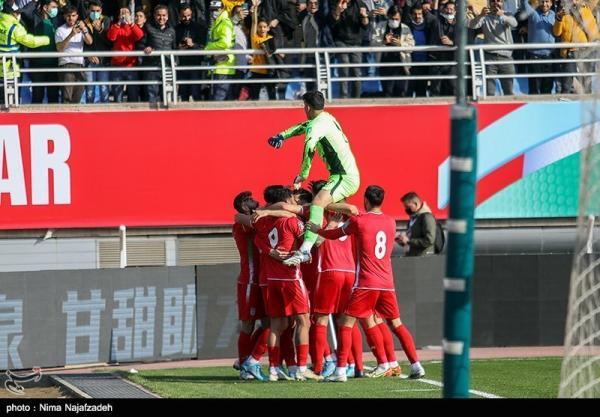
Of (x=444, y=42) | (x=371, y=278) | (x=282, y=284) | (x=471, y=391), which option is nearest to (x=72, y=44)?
(x=444, y=42)

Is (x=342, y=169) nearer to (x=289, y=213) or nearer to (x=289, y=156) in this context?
(x=289, y=213)

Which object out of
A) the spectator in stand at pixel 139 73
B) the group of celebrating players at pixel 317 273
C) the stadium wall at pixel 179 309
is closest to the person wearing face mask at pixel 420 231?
the stadium wall at pixel 179 309

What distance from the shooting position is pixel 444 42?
78.7 feet

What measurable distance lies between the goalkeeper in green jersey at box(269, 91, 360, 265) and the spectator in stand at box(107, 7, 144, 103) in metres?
8.58

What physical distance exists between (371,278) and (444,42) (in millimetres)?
10203

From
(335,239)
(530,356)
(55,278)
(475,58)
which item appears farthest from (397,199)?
(335,239)

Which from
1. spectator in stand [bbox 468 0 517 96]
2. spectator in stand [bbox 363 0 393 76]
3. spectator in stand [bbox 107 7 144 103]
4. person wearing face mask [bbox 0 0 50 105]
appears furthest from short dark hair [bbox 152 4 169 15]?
spectator in stand [bbox 468 0 517 96]

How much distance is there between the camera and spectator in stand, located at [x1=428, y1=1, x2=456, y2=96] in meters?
24.0

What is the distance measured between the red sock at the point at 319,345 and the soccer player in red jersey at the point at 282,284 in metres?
0.12

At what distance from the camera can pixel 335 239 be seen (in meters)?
14.8

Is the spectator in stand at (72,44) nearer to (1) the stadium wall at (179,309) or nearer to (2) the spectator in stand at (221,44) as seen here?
(2) the spectator in stand at (221,44)

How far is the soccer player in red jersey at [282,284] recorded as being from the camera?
14625mm

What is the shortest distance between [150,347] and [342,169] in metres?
4.97

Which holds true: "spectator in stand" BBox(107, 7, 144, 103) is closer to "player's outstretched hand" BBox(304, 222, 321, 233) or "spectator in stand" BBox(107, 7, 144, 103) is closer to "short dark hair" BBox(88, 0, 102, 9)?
"short dark hair" BBox(88, 0, 102, 9)
